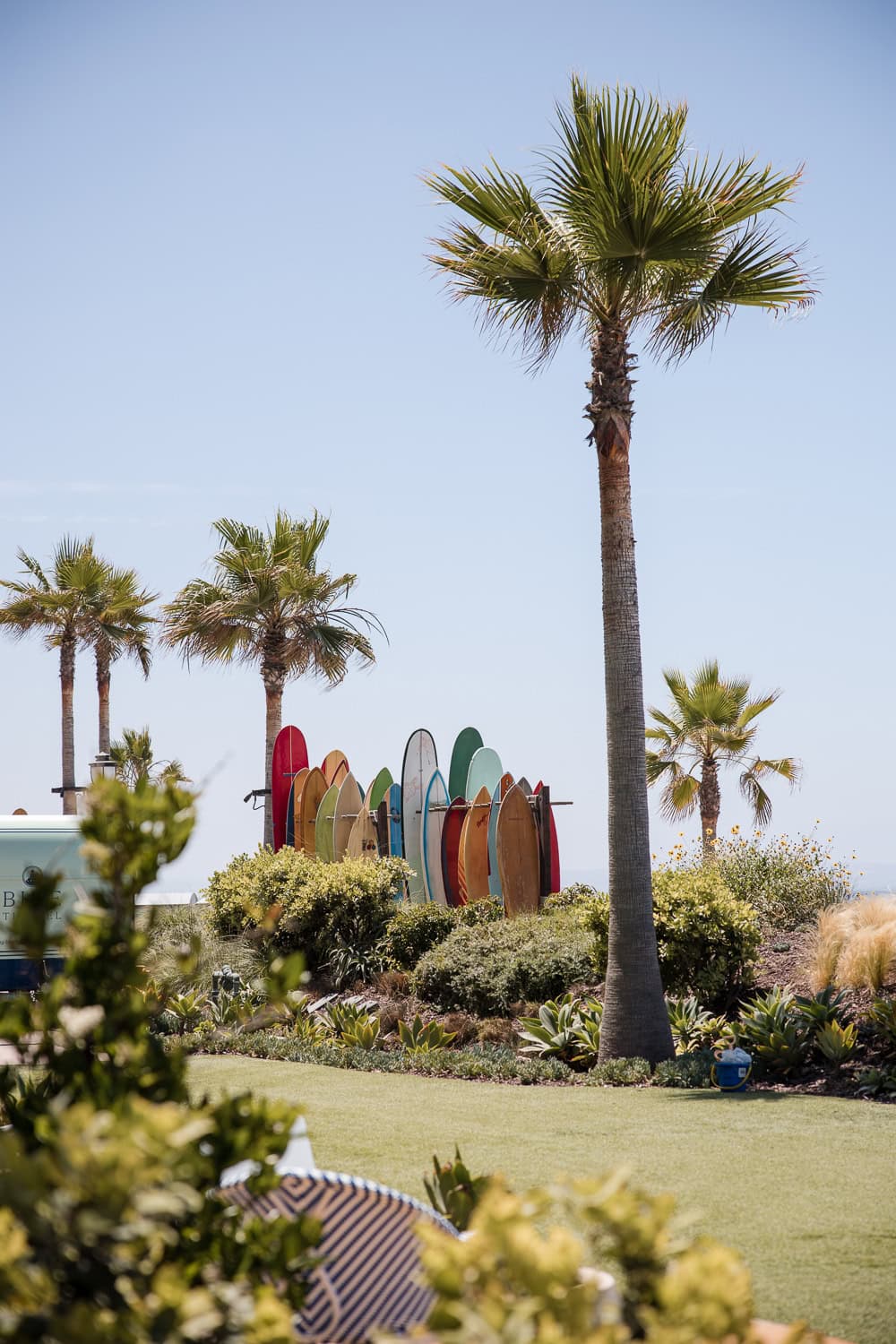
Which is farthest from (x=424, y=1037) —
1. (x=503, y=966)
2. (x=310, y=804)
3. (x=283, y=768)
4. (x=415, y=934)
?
(x=283, y=768)

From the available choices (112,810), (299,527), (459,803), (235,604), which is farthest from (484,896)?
(112,810)

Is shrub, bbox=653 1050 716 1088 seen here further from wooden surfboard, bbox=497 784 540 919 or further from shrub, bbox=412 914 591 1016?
wooden surfboard, bbox=497 784 540 919

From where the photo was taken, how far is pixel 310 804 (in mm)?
18812

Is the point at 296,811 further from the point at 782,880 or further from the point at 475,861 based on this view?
the point at 782,880

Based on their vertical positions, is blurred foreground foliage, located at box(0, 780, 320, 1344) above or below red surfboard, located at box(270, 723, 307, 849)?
below

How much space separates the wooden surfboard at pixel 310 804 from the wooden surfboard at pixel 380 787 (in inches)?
34.0

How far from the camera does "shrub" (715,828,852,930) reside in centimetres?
1259

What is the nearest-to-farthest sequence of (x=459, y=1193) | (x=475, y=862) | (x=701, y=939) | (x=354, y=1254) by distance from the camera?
(x=354, y=1254) < (x=459, y=1193) < (x=701, y=939) < (x=475, y=862)

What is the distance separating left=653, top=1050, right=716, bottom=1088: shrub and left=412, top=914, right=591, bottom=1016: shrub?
2.40 meters

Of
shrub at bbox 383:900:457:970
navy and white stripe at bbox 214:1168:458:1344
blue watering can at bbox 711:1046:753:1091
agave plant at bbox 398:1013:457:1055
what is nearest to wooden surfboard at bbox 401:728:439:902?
shrub at bbox 383:900:457:970

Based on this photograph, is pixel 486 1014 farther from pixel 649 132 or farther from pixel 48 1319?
pixel 48 1319

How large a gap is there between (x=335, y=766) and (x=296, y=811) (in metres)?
1.07

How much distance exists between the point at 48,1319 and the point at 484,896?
13.6 metres

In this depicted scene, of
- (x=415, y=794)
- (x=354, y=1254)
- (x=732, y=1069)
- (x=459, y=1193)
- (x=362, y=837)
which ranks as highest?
(x=415, y=794)
